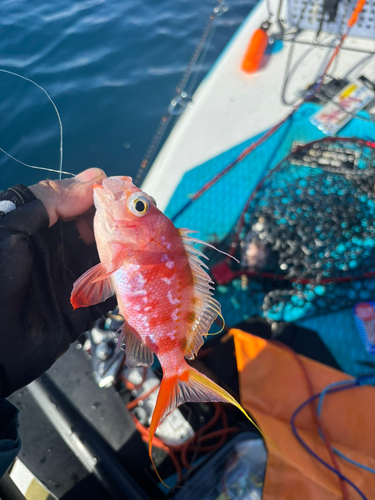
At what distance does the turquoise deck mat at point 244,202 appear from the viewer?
2830 millimetres

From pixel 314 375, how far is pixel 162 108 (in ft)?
13.4

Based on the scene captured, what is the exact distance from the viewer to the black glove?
166 centimetres

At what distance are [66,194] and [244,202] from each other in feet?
7.05

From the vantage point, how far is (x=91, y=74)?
457 cm

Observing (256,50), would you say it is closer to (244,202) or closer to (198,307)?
(244,202)

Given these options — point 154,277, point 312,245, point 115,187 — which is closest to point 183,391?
point 154,277

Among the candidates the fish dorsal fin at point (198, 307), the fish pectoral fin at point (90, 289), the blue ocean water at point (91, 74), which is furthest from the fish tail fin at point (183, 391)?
the blue ocean water at point (91, 74)

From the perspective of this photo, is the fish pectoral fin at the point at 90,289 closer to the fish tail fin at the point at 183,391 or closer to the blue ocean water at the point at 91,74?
the fish tail fin at the point at 183,391

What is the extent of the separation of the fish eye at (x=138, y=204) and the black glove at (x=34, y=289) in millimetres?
605

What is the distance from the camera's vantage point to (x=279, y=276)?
9.52 feet

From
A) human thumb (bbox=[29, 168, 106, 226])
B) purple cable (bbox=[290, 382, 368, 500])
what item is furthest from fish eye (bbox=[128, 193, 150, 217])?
purple cable (bbox=[290, 382, 368, 500])

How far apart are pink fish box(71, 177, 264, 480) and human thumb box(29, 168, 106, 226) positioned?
448 millimetres

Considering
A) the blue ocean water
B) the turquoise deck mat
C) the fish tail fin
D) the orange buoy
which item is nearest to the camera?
the fish tail fin

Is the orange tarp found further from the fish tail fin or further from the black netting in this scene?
the fish tail fin
